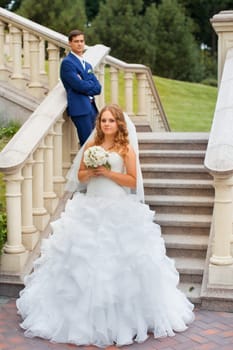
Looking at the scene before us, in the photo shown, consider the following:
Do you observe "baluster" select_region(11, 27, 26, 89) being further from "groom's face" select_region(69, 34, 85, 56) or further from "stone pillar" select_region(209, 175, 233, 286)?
"stone pillar" select_region(209, 175, 233, 286)

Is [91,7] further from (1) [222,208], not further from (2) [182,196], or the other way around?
(1) [222,208]

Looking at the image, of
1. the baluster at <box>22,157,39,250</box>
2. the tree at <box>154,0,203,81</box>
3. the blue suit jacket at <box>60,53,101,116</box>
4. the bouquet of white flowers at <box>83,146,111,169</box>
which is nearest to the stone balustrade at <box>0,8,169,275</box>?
the baluster at <box>22,157,39,250</box>

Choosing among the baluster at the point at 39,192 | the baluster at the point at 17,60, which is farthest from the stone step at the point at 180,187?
the baluster at the point at 17,60

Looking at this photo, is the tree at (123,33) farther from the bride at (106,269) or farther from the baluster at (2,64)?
the bride at (106,269)

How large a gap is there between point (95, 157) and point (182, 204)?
1744mm

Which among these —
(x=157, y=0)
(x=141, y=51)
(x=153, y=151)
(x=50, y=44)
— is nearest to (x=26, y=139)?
(x=153, y=151)

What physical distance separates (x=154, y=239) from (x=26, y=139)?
170 cm

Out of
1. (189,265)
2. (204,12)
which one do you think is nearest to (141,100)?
(189,265)

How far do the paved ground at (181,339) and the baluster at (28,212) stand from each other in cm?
96

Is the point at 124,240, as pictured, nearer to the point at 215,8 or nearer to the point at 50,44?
the point at 50,44

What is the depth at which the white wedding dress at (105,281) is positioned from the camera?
450cm

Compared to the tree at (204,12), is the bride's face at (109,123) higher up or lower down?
lower down

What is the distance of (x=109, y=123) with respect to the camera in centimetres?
496

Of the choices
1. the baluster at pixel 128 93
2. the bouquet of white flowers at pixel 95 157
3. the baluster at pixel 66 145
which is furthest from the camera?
the baluster at pixel 128 93
